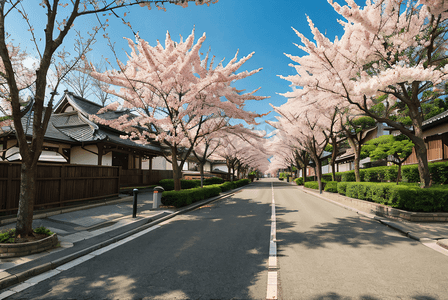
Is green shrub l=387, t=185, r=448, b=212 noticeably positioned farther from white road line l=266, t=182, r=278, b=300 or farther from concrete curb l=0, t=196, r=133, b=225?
concrete curb l=0, t=196, r=133, b=225

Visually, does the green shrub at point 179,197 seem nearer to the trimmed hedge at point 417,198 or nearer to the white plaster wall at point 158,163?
the trimmed hedge at point 417,198

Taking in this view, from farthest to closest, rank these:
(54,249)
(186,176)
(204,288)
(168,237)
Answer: (186,176) → (168,237) → (54,249) → (204,288)

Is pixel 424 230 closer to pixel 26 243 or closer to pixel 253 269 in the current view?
pixel 253 269

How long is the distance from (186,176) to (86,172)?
71.9ft

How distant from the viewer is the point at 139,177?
2019 centimetres

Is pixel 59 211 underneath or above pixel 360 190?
underneath

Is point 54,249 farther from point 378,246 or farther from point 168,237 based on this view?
point 378,246

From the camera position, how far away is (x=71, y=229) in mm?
7113

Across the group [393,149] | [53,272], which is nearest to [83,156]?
[53,272]

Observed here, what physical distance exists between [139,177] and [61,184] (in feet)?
35.2

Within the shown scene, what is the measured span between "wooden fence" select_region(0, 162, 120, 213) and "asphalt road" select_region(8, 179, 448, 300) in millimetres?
4906

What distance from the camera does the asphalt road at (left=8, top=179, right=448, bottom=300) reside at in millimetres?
3514

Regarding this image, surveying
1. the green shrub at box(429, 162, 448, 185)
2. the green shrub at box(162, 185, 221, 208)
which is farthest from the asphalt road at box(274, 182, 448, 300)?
the green shrub at box(429, 162, 448, 185)

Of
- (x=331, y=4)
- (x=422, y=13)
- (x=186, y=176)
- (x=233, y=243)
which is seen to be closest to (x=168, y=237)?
(x=233, y=243)
